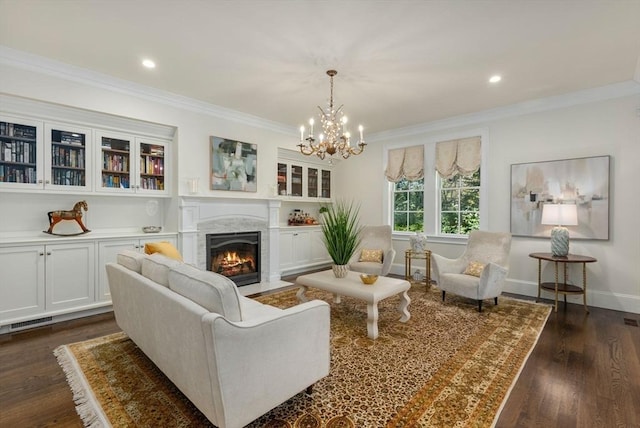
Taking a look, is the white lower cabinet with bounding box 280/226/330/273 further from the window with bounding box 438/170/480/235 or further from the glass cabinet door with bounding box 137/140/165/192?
the window with bounding box 438/170/480/235

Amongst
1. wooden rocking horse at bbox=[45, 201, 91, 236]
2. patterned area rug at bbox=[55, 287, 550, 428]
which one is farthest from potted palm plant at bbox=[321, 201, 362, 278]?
wooden rocking horse at bbox=[45, 201, 91, 236]

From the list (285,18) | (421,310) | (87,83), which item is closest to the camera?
(285,18)

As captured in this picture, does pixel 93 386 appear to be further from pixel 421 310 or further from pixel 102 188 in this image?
pixel 421 310

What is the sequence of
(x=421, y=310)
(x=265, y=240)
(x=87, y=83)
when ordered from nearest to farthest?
1. (x=87, y=83)
2. (x=421, y=310)
3. (x=265, y=240)

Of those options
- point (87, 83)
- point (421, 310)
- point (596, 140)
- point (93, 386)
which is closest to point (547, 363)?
point (421, 310)

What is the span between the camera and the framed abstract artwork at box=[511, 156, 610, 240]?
392cm

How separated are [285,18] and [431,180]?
391 centimetres

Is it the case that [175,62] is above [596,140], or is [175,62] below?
above

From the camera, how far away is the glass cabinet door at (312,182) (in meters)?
6.48

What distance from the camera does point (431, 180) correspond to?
5512 millimetres

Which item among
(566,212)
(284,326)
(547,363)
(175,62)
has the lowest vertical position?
(547,363)

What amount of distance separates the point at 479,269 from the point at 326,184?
374 cm

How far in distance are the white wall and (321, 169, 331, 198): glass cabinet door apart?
9.02 feet

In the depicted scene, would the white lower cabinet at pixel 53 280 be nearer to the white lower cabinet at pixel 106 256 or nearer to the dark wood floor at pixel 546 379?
the white lower cabinet at pixel 106 256
